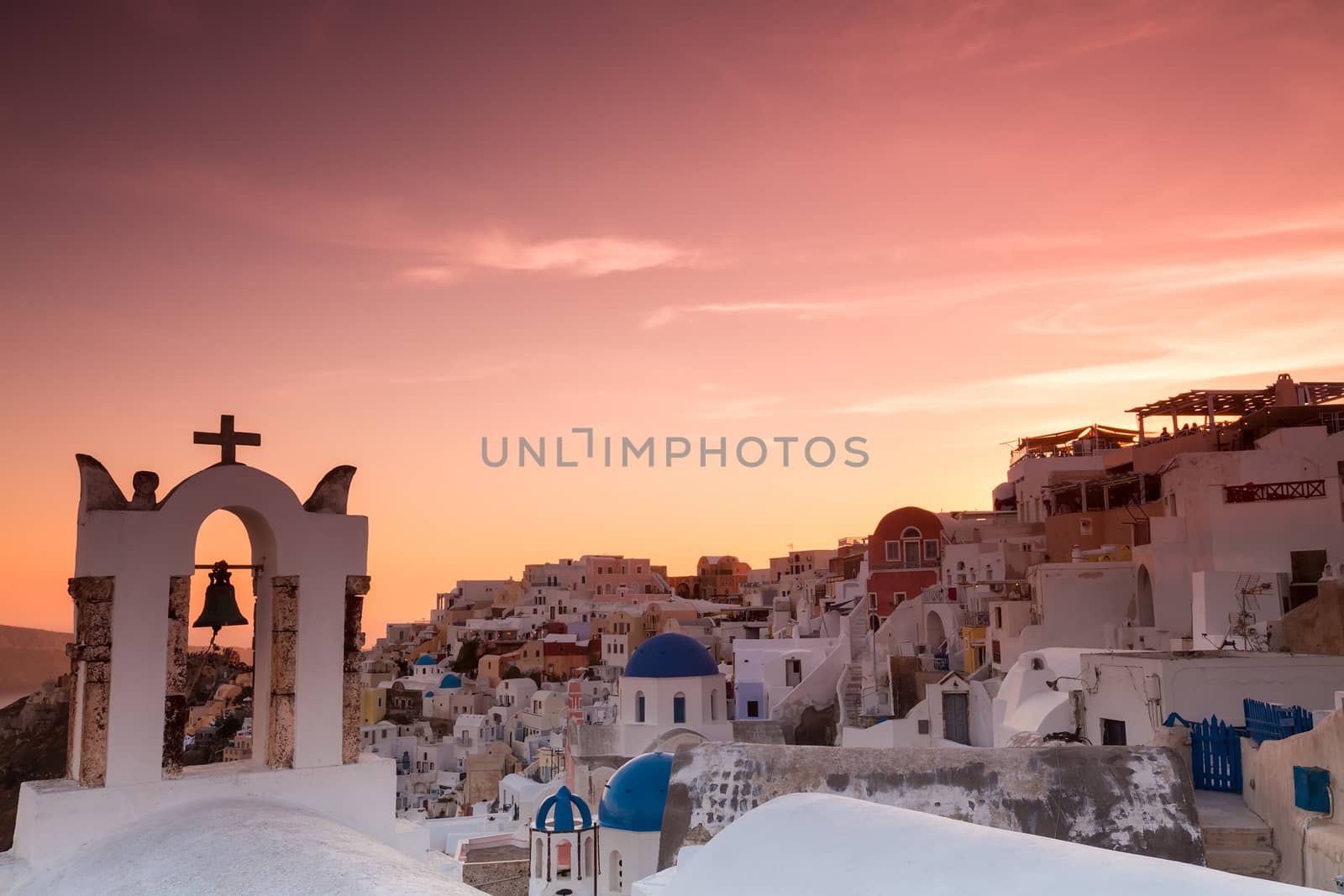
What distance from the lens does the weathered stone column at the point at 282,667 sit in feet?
19.2

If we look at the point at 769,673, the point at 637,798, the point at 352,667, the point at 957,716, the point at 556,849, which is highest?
the point at 352,667

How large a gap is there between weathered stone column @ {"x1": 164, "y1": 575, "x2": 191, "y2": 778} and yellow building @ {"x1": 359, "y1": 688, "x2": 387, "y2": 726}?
175 feet

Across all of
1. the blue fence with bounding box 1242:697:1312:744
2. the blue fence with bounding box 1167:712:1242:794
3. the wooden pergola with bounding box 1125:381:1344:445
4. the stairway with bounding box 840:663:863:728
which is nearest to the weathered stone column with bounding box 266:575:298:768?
the blue fence with bounding box 1167:712:1242:794

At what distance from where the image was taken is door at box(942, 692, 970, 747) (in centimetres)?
2539

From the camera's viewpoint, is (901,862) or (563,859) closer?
(901,862)

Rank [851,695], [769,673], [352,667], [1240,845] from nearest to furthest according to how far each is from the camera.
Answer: [352,667] → [1240,845] → [851,695] → [769,673]

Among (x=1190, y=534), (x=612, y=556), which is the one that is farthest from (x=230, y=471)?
(x=612, y=556)

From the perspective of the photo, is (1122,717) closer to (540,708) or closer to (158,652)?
(158,652)

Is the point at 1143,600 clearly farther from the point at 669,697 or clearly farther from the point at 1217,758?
the point at 1217,758

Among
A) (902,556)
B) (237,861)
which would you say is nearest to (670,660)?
(902,556)

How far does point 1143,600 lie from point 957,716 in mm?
5190

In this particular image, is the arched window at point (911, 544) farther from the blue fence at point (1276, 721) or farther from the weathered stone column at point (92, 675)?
the weathered stone column at point (92, 675)

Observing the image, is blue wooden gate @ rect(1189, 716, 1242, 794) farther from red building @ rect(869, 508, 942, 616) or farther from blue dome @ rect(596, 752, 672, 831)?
red building @ rect(869, 508, 942, 616)

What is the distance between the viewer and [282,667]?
5.98 metres
